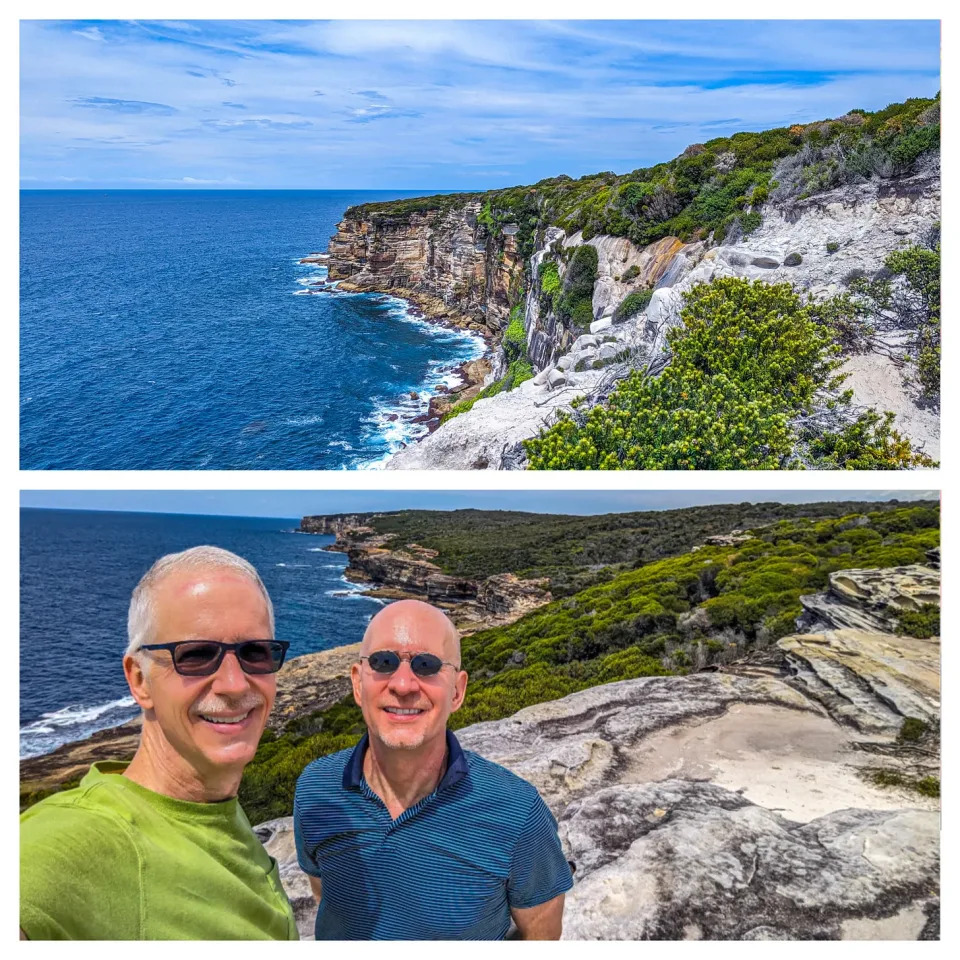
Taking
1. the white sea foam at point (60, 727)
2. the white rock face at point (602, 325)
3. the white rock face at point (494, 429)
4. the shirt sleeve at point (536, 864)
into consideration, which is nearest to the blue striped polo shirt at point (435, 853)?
the shirt sleeve at point (536, 864)

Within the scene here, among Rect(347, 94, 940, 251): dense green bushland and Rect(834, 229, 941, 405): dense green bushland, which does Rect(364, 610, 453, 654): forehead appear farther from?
Rect(347, 94, 940, 251): dense green bushland

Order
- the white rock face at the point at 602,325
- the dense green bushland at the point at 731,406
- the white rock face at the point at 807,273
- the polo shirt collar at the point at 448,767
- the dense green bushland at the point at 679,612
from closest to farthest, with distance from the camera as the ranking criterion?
the polo shirt collar at the point at 448,767 → the dense green bushland at the point at 679,612 → the dense green bushland at the point at 731,406 → the white rock face at the point at 807,273 → the white rock face at the point at 602,325

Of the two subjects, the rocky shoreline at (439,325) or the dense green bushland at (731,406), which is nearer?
the dense green bushland at (731,406)

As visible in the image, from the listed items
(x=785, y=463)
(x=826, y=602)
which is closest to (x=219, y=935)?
(x=826, y=602)

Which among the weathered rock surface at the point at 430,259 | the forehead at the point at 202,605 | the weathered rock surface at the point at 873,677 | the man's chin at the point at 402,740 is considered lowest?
the weathered rock surface at the point at 873,677

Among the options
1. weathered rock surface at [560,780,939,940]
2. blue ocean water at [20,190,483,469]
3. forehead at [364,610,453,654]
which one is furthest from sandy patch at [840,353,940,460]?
blue ocean water at [20,190,483,469]

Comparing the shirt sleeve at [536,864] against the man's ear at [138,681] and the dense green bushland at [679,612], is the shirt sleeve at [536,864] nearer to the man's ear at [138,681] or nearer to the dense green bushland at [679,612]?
the man's ear at [138,681]

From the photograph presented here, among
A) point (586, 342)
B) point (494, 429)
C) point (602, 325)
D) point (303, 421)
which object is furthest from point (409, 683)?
point (303, 421)

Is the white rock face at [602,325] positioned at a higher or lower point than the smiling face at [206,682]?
higher
